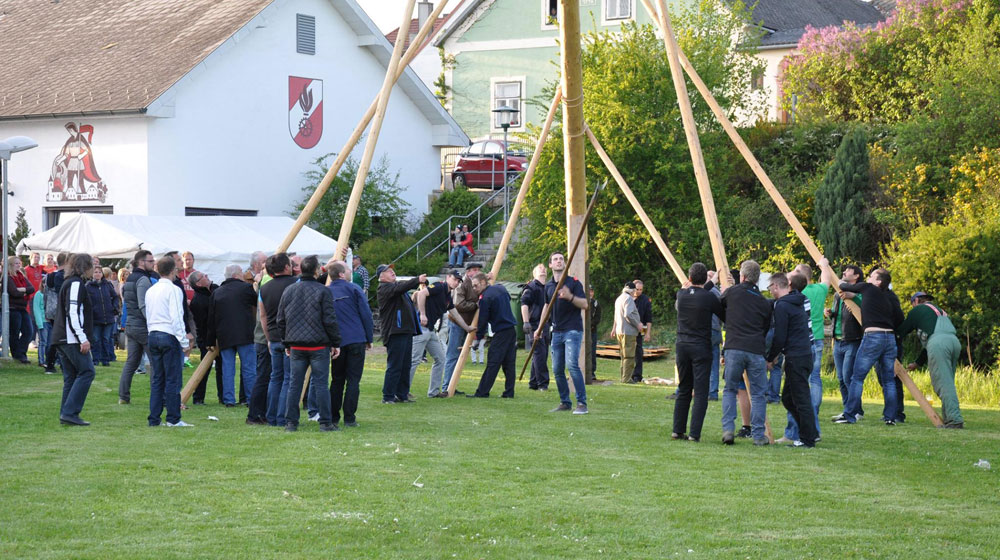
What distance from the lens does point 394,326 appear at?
15.1 m

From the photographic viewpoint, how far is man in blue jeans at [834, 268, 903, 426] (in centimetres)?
1371

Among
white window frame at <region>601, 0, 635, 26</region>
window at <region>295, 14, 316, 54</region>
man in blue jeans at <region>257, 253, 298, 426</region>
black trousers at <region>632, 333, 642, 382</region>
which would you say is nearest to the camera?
man in blue jeans at <region>257, 253, 298, 426</region>

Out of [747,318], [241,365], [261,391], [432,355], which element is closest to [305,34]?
[432,355]

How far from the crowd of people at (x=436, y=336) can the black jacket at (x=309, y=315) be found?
0.05 feet

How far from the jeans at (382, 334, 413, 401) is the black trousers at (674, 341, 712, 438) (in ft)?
14.2

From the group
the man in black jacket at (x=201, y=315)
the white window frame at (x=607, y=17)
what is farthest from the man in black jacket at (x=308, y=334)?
the white window frame at (x=607, y=17)

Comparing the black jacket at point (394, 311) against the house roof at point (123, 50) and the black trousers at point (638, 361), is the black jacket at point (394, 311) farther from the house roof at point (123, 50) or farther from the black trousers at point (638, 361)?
the house roof at point (123, 50)

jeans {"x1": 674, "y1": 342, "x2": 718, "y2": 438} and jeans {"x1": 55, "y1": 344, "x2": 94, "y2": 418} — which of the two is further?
jeans {"x1": 55, "y1": 344, "x2": 94, "y2": 418}

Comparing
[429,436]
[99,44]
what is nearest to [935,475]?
[429,436]

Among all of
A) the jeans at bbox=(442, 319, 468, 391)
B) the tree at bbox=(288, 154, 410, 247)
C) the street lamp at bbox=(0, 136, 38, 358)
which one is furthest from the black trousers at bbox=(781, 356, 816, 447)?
the tree at bbox=(288, 154, 410, 247)

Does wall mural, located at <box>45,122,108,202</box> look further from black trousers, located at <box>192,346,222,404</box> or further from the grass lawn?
the grass lawn

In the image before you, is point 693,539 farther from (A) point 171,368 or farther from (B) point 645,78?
(B) point 645,78

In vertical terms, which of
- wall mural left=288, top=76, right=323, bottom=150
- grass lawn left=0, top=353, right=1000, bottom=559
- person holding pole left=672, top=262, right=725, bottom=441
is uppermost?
wall mural left=288, top=76, right=323, bottom=150

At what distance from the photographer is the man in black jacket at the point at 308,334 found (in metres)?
11.9
